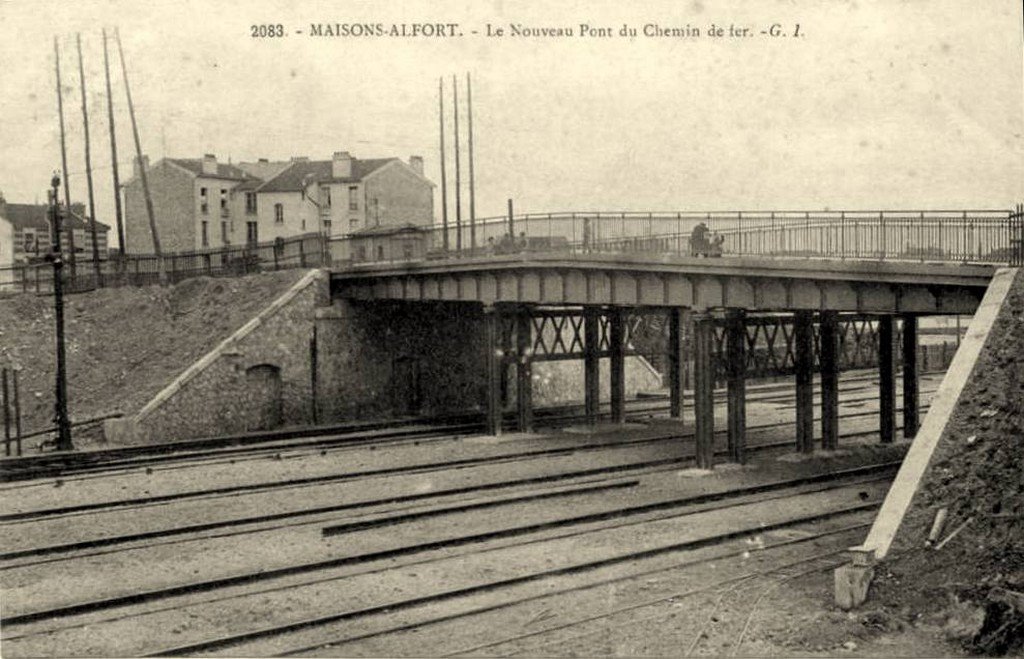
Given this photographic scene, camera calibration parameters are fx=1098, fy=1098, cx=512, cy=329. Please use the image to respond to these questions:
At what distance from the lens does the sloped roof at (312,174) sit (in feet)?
240

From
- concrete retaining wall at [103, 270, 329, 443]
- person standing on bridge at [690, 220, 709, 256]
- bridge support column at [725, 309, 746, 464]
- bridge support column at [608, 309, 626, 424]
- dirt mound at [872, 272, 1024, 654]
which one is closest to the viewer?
dirt mound at [872, 272, 1024, 654]

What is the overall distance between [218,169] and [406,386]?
149 ft

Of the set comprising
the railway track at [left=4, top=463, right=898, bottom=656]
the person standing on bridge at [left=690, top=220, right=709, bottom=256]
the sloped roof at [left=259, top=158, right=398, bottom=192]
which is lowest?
the railway track at [left=4, top=463, right=898, bottom=656]

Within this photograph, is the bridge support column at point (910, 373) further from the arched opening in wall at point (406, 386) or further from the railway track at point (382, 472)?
the arched opening in wall at point (406, 386)

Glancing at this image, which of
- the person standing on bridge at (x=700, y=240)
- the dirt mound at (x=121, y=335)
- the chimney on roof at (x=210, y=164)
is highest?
the chimney on roof at (x=210, y=164)

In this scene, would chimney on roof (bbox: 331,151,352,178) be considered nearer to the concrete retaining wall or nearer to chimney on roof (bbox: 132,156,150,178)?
chimney on roof (bbox: 132,156,150,178)

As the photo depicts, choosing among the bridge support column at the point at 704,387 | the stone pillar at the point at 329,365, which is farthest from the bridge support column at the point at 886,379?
the stone pillar at the point at 329,365

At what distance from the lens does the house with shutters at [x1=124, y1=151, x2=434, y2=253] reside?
240 feet

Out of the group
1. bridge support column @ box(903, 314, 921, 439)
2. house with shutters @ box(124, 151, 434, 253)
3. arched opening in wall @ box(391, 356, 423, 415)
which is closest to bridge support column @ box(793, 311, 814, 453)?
bridge support column @ box(903, 314, 921, 439)

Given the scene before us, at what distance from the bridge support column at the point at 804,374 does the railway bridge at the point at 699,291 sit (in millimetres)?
42

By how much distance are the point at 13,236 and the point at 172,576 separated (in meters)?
57.8

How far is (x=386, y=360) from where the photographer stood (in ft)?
124

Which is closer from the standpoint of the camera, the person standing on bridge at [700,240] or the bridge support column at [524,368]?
the person standing on bridge at [700,240]

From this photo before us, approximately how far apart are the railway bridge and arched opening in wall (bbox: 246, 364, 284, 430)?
8.25 ft
